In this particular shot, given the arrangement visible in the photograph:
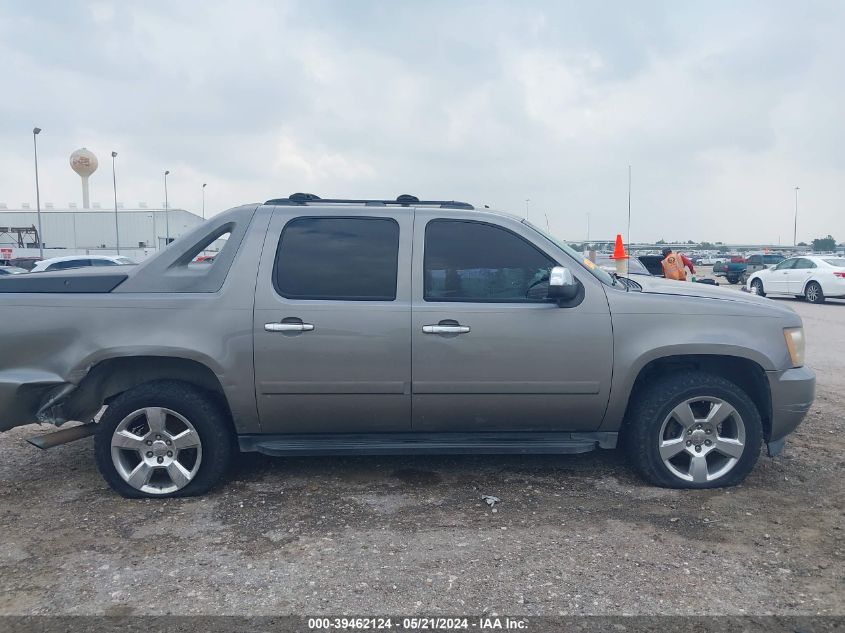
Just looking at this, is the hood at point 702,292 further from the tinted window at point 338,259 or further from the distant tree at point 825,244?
the distant tree at point 825,244

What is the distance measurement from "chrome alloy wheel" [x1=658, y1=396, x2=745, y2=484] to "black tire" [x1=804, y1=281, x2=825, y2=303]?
17.1 m

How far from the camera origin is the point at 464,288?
13.7 feet

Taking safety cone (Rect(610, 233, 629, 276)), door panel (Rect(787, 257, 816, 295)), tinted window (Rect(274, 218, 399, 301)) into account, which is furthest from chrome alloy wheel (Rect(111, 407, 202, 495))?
door panel (Rect(787, 257, 816, 295))

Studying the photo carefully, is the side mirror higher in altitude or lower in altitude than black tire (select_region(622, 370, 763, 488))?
higher

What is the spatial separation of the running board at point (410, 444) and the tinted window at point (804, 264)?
18.1 metres

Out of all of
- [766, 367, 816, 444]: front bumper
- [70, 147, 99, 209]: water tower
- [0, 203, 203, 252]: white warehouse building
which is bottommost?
[766, 367, 816, 444]: front bumper

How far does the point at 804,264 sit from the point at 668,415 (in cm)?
1829

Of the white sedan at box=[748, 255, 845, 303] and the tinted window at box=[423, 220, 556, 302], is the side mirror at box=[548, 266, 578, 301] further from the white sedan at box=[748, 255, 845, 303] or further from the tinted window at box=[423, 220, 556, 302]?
the white sedan at box=[748, 255, 845, 303]

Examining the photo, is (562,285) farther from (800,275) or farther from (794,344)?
(800,275)

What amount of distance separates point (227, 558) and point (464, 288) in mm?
2063

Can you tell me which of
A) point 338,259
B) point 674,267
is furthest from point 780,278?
point 338,259

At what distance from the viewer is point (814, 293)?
18.9 metres

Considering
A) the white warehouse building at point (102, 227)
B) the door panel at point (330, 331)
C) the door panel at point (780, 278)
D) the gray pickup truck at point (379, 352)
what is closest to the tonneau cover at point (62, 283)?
the gray pickup truck at point (379, 352)

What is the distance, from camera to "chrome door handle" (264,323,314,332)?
4.01m
